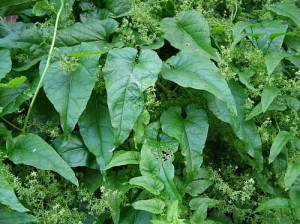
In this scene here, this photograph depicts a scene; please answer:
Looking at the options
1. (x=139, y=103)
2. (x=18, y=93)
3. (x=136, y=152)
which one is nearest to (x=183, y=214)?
(x=136, y=152)

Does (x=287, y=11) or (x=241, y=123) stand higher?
(x=287, y=11)

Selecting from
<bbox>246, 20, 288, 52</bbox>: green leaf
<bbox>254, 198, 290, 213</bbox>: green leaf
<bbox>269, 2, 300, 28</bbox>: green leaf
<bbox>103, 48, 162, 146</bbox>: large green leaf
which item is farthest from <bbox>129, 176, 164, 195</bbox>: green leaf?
<bbox>269, 2, 300, 28</bbox>: green leaf

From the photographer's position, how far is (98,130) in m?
1.30

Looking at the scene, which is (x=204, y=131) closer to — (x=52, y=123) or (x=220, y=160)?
(x=220, y=160)

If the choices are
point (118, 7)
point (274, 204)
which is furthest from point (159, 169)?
point (118, 7)

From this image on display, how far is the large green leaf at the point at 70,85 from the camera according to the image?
123 centimetres

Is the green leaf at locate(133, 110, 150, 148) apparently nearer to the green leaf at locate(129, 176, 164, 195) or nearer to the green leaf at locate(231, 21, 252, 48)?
the green leaf at locate(129, 176, 164, 195)

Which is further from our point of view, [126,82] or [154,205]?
[126,82]

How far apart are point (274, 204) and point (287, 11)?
2.41 ft

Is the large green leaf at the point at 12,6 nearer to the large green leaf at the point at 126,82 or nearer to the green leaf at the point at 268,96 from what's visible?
the large green leaf at the point at 126,82

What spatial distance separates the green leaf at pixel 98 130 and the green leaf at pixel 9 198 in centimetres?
23

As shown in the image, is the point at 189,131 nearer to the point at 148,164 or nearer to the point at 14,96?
the point at 148,164

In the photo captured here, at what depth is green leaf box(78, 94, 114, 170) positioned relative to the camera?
1.26 metres

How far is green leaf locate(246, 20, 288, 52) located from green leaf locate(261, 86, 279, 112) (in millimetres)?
203
